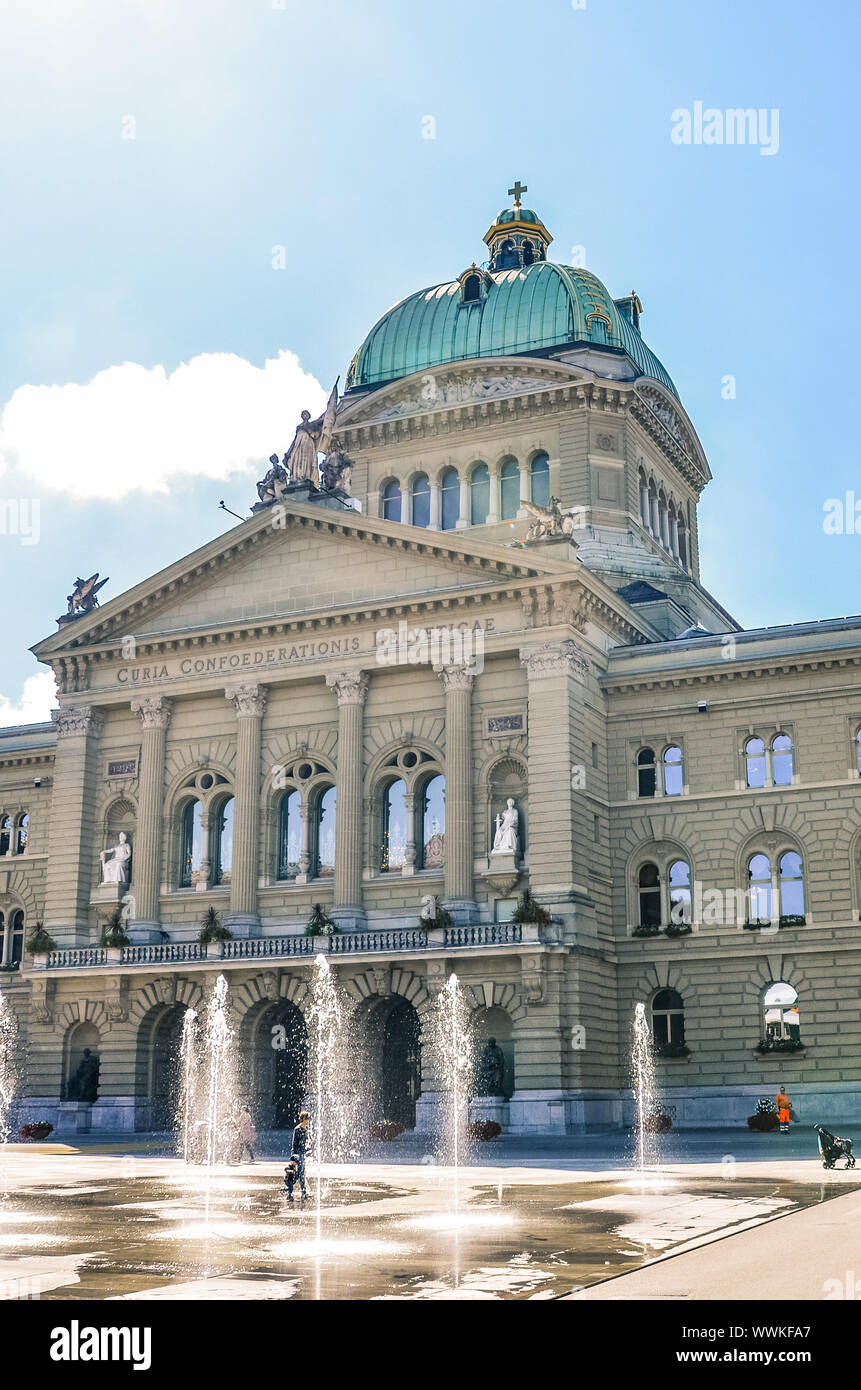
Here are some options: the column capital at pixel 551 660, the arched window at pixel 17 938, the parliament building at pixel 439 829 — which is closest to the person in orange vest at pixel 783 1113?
the parliament building at pixel 439 829

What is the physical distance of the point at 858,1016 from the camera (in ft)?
145

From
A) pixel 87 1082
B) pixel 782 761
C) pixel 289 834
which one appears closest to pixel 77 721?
pixel 289 834

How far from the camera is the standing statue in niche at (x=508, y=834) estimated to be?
Result: 4531cm

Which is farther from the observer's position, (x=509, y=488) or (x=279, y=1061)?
(x=509, y=488)

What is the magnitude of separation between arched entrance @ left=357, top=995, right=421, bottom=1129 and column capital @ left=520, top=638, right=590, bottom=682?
36.3ft

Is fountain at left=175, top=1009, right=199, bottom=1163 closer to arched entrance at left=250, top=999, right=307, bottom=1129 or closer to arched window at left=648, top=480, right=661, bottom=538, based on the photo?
arched entrance at left=250, top=999, right=307, bottom=1129

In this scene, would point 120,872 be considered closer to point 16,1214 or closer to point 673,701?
point 673,701

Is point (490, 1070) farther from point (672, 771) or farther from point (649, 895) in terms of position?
point (672, 771)

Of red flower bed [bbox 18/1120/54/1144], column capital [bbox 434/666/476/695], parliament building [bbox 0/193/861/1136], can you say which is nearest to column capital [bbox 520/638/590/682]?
parliament building [bbox 0/193/861/1136]

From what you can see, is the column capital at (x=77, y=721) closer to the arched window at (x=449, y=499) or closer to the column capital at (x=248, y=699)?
the column capital at (x=248, y=699)

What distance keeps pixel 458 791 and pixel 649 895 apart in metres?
7.43

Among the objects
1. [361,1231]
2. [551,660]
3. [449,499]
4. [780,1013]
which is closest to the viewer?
[361,1231]

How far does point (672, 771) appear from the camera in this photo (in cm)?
4853

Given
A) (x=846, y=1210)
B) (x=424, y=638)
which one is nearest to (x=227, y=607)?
(x=424, y=638)
